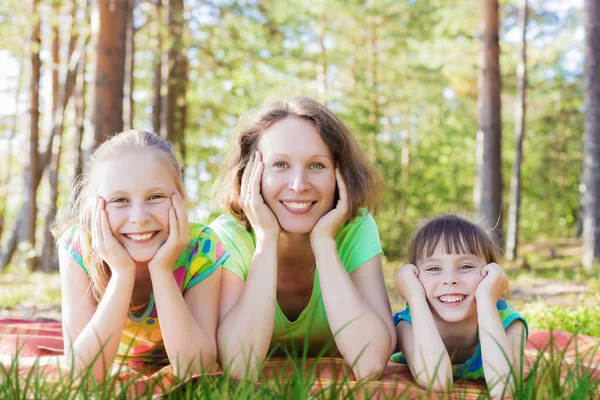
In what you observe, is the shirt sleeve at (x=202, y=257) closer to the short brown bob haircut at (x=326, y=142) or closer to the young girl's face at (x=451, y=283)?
the short brown bob haircut at (x=326, y=142)

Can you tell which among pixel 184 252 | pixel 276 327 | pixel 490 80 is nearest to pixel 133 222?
pixel 184 252

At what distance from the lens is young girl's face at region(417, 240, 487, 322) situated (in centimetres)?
258

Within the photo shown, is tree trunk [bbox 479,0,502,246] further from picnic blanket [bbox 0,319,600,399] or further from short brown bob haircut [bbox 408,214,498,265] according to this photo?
short brown bob haircut [bbox 408,214,498,265]

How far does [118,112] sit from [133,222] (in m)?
5.63

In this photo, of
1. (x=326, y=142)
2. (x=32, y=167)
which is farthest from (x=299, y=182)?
(x=32, y=167)

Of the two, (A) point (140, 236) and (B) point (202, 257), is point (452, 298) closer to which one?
(B) point (202, 257)

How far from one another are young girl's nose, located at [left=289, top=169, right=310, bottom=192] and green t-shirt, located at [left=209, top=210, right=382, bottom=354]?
41 centimetres

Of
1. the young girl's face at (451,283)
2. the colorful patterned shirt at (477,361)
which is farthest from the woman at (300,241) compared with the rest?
the colorful patterned shirt at (477,361)

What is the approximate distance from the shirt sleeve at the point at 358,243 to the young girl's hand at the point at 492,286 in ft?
1.87

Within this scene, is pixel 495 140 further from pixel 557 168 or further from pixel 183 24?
pixel 557 168

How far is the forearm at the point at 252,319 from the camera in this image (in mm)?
2527

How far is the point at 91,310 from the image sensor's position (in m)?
2.61

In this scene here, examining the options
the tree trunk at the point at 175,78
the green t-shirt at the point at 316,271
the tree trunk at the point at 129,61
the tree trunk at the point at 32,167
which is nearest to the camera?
the green t-shirt at the point at 316,271

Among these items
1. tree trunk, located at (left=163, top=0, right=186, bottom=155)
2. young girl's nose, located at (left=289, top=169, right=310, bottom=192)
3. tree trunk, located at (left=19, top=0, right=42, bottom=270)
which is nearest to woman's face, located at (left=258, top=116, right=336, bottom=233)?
young girl's nose, located at (left=289, top=169, right=310, bottom=192)
